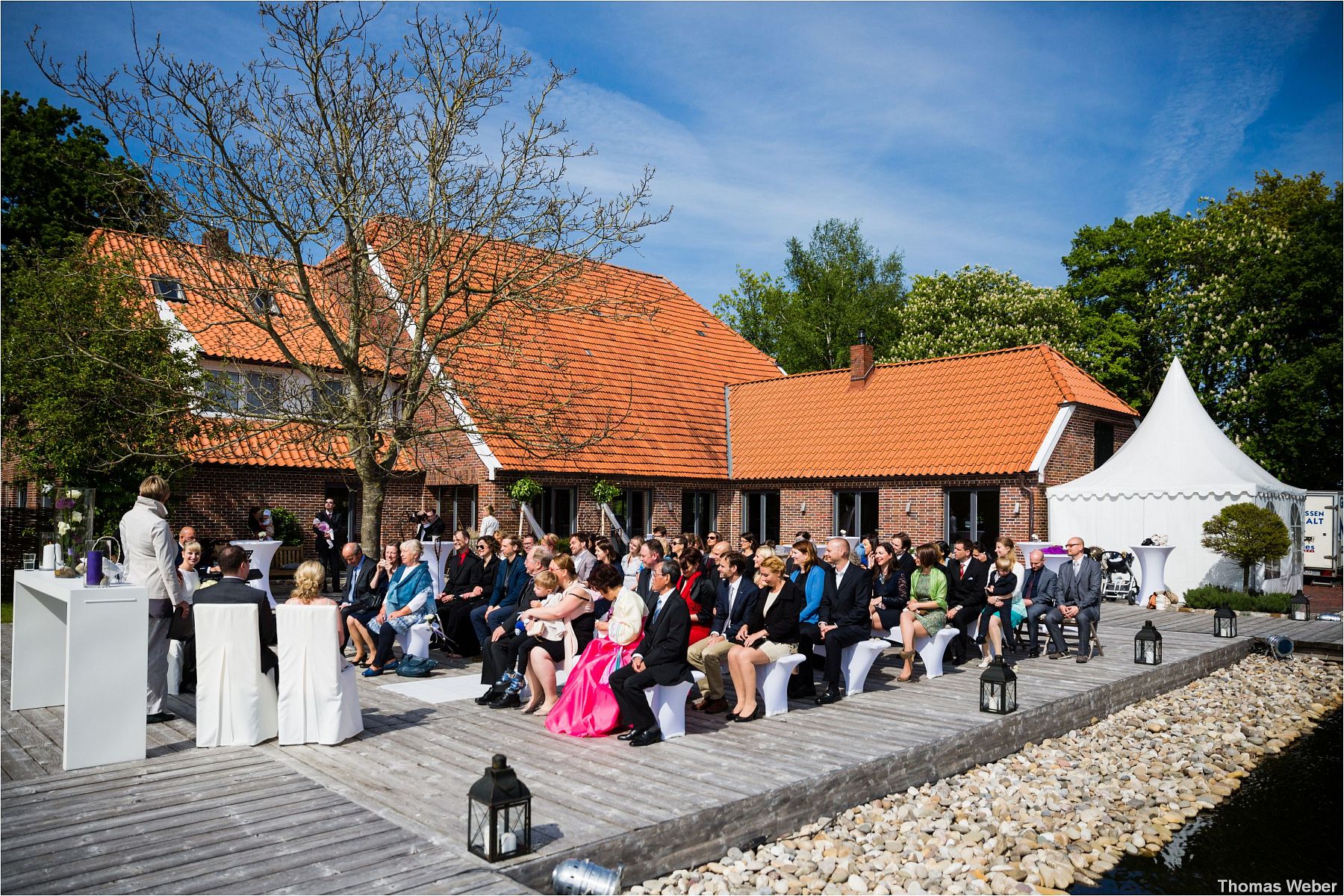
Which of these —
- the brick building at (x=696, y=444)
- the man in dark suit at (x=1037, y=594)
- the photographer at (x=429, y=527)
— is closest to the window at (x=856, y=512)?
the brick building at (x=696, y=444)

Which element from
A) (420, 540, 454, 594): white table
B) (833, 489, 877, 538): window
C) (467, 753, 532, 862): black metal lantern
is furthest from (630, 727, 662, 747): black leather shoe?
(833, 489, 877, 538): window

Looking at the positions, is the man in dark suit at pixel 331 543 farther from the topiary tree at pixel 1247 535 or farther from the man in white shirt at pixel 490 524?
the topiary tree at pixel 1247 535

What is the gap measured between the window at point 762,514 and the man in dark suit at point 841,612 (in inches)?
607

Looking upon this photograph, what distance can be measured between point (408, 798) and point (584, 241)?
925cm

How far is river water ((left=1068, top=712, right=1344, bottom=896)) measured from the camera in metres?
6.17

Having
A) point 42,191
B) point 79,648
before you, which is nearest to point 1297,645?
point 79,648

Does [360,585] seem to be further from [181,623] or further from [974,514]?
[974,514]

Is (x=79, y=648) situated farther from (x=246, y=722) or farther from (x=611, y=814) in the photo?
(x=611, y=814)

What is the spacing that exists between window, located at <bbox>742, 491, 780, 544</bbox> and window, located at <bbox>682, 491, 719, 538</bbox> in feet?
2.72

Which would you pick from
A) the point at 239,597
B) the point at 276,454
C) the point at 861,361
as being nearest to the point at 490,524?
the point at 276,454

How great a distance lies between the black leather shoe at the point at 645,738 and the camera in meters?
7.13

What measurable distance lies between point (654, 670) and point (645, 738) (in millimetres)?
541

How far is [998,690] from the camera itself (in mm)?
8391

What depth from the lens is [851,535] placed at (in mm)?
22766
